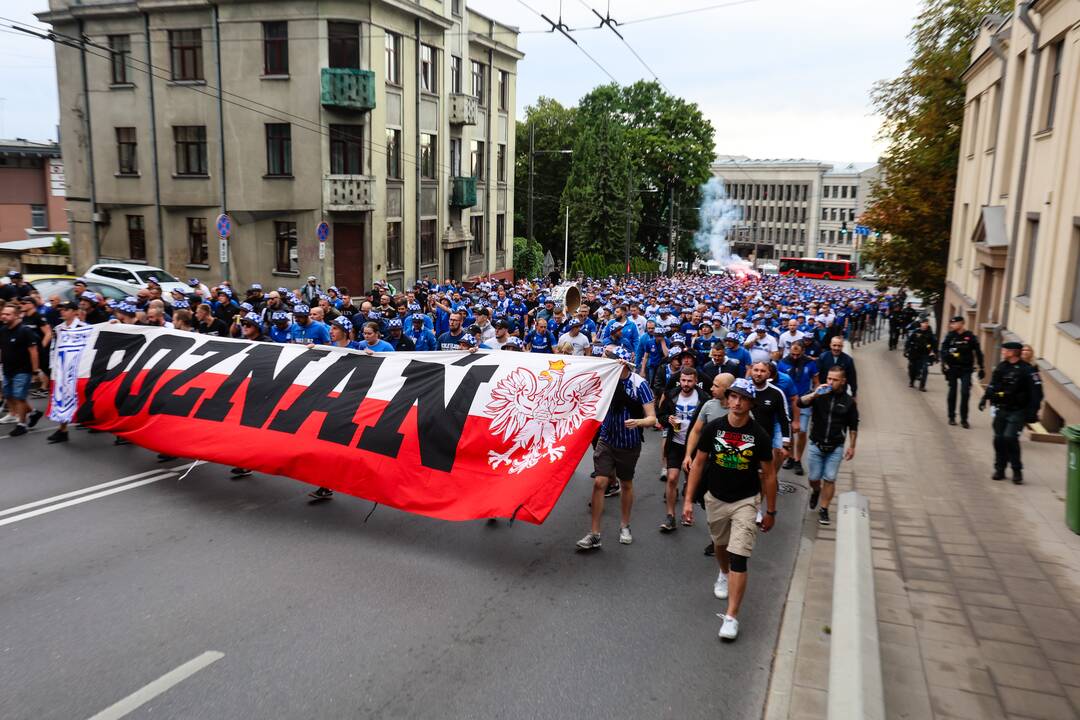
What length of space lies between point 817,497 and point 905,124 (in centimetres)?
2675

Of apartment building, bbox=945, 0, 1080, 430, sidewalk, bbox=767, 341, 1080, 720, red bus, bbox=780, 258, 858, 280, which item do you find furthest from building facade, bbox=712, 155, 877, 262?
sidewalk, bbox=767, 341, 1080, 720

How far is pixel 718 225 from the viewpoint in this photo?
339ft

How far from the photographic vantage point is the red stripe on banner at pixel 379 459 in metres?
7.18

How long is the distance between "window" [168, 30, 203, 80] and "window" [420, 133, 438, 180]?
27.8 feet

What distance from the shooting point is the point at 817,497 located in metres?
9.21

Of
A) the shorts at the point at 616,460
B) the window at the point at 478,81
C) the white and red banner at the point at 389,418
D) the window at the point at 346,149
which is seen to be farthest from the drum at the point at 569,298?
the window at the point at 478,81

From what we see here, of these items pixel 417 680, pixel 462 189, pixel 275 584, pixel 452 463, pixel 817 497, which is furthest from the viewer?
pixel 462 189

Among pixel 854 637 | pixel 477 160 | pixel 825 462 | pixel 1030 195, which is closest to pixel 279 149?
pixel 477 160

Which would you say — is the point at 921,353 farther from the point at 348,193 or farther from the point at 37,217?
the point at 37,217

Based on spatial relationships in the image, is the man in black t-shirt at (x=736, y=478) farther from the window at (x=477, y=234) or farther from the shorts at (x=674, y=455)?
the window at (x=477, y=234)

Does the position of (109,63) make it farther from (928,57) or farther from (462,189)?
(928,57)

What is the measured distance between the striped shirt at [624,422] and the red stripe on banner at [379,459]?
1.01 ft

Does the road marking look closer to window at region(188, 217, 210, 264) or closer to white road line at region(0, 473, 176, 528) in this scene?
white road line at region(0, 473, 176, 528)

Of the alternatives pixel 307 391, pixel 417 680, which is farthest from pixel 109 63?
pixel 417 680
